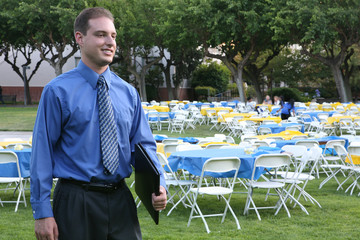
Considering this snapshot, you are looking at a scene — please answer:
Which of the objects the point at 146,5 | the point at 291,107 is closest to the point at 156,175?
Result: the point at 291,107

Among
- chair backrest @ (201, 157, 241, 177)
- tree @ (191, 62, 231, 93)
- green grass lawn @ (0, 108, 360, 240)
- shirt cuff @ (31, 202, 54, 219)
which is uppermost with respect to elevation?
tree @ (191, 62, 231, 93)

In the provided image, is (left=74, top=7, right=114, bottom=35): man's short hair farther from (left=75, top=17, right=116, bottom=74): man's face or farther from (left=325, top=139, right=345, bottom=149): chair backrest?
(left=325, top=139, right=345, bottom=149): chair backrest

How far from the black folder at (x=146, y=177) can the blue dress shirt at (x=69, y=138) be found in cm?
8

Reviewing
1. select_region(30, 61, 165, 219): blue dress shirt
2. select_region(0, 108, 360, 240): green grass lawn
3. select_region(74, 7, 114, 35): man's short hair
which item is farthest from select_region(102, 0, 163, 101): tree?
select_region(30, 61, 165, 219): blue dress shirt

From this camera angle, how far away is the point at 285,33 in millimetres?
33625

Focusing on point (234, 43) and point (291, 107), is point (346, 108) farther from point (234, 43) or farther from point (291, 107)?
point (234, 43)

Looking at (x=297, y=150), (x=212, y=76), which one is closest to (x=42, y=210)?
(x=297, y=150)

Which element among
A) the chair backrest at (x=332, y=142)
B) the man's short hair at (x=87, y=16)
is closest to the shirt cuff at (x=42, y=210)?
the man's short hair at (x=87, y=16)

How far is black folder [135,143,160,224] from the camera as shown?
272 cm

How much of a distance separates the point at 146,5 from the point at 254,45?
8471mm

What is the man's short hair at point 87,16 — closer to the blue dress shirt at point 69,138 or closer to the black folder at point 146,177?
the blue dress shirt at point 69,138

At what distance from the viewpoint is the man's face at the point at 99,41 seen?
2877 millimetres

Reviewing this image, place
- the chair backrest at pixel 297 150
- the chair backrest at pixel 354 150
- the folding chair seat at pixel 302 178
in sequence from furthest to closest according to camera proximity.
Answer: the chair backrest at pixel 354 150, the chair backrest at pixel 297 150, the folding chair seat at pixel 302 178

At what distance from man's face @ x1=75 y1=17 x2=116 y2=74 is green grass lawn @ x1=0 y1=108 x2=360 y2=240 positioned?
12.8 feet
